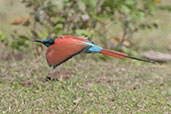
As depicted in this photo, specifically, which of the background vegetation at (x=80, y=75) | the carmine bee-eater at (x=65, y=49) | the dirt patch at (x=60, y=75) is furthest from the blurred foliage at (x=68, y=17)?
the carmine bee-eater at (x=65, y=49)

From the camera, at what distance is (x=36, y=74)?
4.43m

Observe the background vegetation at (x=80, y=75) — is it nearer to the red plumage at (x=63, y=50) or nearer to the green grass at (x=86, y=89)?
the green grass at (x=86, y=89)

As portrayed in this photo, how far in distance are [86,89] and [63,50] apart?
1028mm

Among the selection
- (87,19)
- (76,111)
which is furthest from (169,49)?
(76,111)

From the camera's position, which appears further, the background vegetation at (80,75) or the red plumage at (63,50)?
the background vegetation at (80,75)

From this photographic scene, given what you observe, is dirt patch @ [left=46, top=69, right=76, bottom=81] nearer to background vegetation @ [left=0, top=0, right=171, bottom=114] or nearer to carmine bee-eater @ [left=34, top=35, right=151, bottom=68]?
background vegetation @ [left=0, top=0, right=171, bottom=114]

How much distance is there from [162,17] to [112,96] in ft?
17.8

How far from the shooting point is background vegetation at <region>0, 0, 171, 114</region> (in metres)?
3.52

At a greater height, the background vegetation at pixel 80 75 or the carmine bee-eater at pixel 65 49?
the carmine bee-eater at pixel 65 49

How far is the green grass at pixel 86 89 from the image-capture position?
342cm

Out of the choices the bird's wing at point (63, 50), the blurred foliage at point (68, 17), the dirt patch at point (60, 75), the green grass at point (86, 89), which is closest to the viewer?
the bird's wing at point (63, 50)

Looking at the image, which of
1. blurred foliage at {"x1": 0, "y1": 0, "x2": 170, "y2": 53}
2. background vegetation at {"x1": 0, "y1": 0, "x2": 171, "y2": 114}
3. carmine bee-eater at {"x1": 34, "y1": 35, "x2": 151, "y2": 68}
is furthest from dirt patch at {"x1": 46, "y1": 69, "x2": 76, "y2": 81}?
carmine bee-eater at {"x1": 34, "y1": 35, "x2": 151, "y2": 68}

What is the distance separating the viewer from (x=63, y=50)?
10.1ft

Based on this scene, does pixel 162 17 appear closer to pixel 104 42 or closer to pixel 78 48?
pixel 104 42
